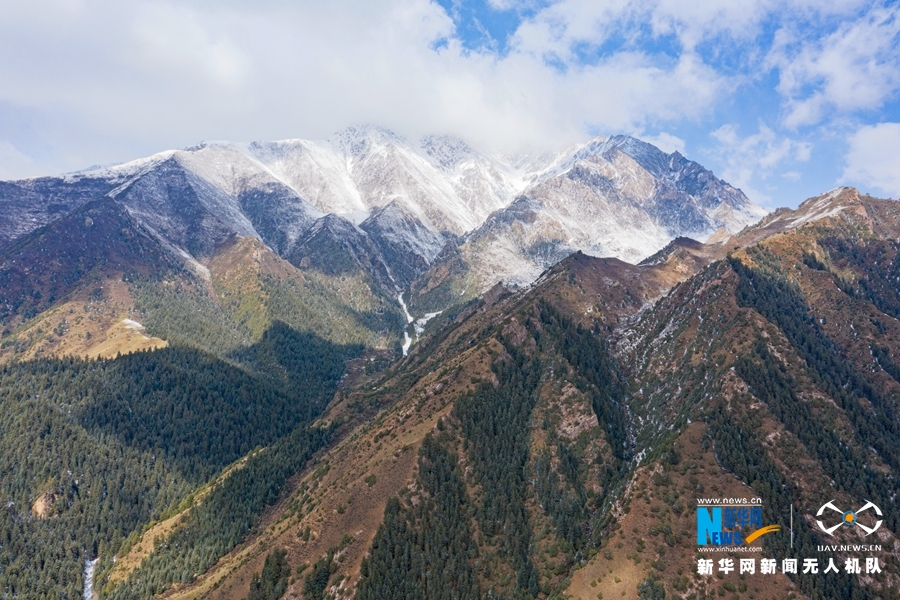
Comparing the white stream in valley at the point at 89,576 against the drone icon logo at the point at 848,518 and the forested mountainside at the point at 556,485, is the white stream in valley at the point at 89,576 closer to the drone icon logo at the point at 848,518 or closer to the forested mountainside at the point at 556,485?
the forested mountainside at the point at 556,485

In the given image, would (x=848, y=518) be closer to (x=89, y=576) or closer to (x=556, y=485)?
(x=556, y=485)

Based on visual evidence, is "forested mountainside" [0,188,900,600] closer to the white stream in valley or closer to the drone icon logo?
the white stream in valley

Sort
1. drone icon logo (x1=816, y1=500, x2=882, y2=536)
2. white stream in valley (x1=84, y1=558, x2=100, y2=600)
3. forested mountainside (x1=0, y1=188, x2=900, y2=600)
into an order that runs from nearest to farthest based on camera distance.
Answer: drone icon logo (x1=816, y1=500, x2=882, y2=536), forested mountainside (x1=0, y1=188, x2=900, y2=600), white stream in valley (x1=84, y1=558, x2=100, y2=600)

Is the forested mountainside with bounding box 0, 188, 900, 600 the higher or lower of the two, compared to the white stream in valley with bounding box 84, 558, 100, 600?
higher

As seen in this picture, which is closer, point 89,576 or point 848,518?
point 848,518

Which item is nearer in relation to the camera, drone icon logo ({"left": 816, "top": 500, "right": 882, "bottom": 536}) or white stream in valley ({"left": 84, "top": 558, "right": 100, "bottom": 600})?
drone icon logo ({"left": 816, "top": 500, "right": 882, "bottom": 536})

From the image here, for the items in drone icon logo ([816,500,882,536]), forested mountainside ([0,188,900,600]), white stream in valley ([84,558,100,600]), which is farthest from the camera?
white stream in valley ([84,558,100,600])

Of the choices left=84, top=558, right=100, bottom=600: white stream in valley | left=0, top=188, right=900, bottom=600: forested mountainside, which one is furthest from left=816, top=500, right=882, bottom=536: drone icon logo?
left=84, top=558, right=100, bottom=600: white stream in valley

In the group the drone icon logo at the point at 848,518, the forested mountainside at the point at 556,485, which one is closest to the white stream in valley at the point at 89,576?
the forested mountainside at the point at 556,485

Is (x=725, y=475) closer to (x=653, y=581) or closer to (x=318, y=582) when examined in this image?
(x=653, y=581)

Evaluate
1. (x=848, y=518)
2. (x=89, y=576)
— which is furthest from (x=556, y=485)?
(x=89, y=576)

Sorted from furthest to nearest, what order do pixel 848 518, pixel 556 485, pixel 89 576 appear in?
pixel 89 576
pixel 556 485
pixel 848 518
